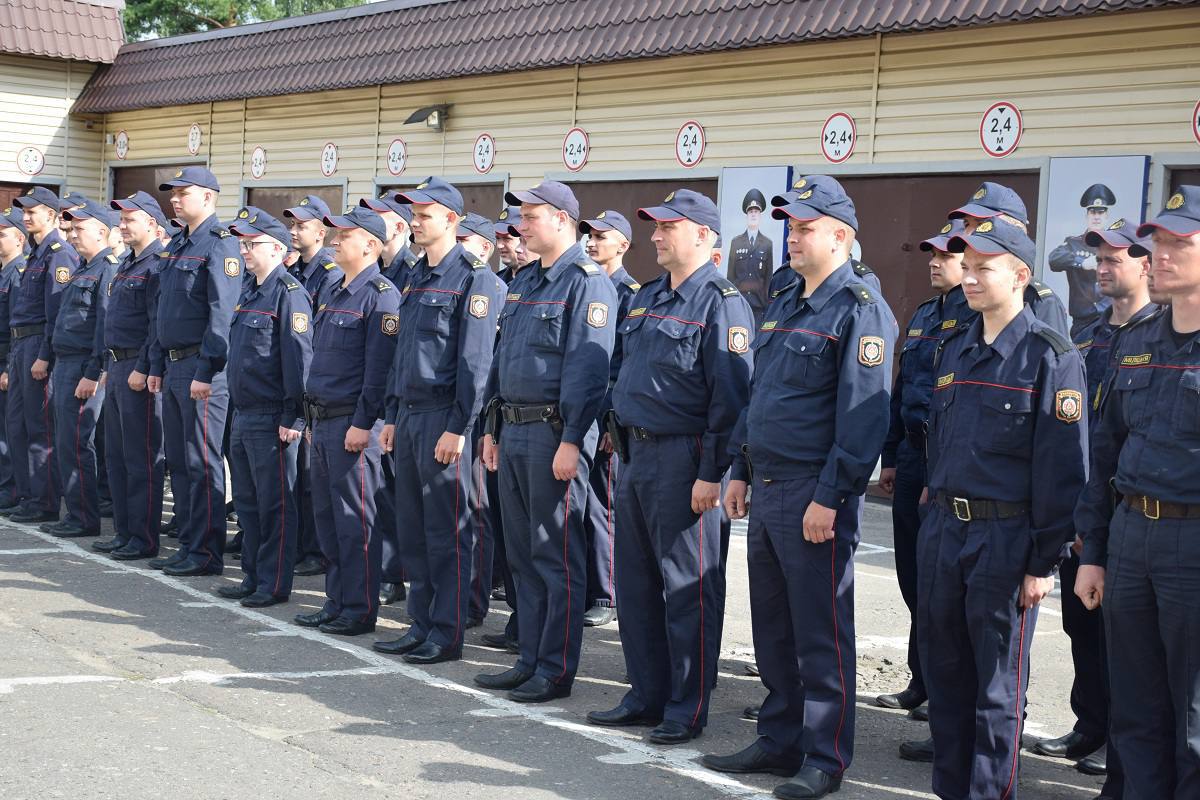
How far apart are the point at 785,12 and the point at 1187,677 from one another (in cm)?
881

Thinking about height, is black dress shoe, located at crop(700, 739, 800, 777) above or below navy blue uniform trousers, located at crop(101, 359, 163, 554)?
below

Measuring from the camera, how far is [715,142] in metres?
13.3

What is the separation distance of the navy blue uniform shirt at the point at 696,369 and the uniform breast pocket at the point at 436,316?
1.32 metres

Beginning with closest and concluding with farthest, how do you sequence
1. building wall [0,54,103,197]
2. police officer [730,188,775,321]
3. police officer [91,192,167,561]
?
police officer [91,192,167,561] → police officer [730,188,775,321] → building wall [0,54,103,197]

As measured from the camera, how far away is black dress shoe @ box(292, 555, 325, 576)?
29.3ft

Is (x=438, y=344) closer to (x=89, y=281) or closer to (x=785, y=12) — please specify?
(x=89, y=281)

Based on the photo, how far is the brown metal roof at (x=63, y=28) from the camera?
20156 mm

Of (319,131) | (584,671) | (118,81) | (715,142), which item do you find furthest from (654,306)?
(118,81)

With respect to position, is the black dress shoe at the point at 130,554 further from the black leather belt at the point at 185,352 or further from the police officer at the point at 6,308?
the police officer at the point at 6,308

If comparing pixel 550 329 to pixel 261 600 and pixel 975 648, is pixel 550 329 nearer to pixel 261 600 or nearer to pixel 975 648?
pixel 975 648

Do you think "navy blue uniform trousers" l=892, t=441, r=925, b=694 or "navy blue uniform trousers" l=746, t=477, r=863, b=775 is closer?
"navy blue uniform trousers" l=746, t=477, r=863, b=775

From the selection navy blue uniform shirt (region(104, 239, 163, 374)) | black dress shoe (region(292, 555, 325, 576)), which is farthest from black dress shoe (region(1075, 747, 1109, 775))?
navy blue uniform shirt (region(104, 239, 163, 374))

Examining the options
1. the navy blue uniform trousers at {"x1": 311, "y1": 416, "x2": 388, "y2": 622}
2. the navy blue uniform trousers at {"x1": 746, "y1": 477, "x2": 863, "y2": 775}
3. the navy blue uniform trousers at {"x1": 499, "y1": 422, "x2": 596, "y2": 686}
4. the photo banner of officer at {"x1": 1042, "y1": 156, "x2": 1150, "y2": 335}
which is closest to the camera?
the navy blue uniform trousers at {"x1": 746, "y1": 477, "x2": 863, "y2": 775}

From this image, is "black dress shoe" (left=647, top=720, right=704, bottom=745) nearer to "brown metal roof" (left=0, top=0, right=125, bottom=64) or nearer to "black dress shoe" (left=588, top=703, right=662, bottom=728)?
"black dress shoe" (left=588, top=703, right=662, bottom=728)
